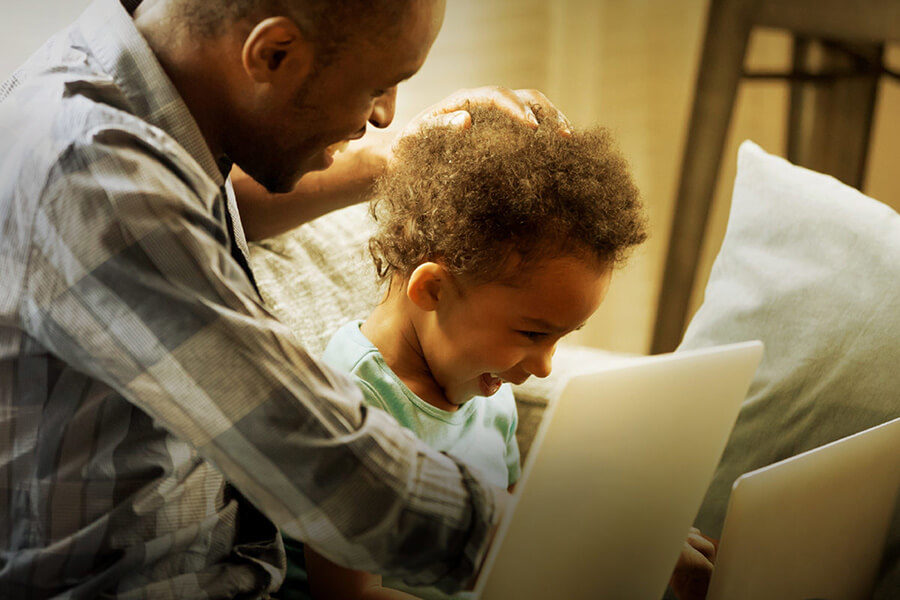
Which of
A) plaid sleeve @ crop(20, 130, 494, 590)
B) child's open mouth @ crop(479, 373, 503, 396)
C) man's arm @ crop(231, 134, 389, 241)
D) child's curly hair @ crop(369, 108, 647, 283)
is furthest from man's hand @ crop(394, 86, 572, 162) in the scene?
plaid sleeve @ crop(20, 130, 494, 590)

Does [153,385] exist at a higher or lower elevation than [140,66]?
lower

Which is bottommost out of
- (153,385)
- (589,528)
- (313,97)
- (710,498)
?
(710,498)

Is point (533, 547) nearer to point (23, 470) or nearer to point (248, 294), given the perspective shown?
point (248, 294)

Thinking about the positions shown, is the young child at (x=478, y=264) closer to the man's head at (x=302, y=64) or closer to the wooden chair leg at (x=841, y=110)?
the man's head at (x=302, y=64)

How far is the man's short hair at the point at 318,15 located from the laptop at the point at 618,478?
0.89 feet

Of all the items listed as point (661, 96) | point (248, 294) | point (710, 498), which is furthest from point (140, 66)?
point (661, 96)

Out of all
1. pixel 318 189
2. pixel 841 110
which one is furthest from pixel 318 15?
pixel 841 110

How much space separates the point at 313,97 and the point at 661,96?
1696 mm

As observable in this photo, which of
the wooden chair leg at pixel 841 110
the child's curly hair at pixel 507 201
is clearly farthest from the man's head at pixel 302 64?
the wooden chair leg at pixel 841 110

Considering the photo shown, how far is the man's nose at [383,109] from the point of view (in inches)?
27.0

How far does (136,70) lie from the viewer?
613mm

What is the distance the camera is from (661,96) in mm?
2174

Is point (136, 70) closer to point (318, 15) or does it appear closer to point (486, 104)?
point (318, 15)

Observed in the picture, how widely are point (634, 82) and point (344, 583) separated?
163 centimetres
